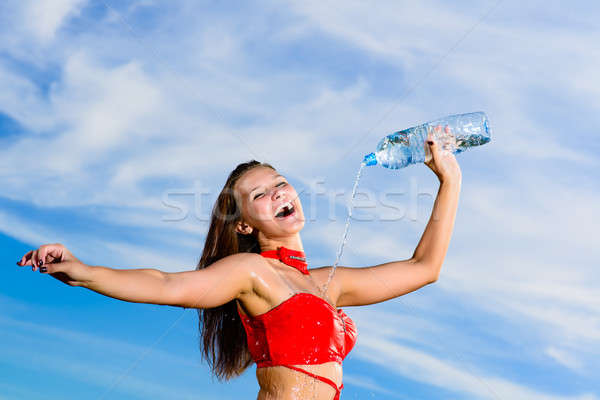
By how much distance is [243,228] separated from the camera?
4293mm

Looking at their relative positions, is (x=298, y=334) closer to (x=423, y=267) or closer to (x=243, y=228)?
(x=243, y=228)

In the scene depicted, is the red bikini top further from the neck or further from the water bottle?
the water bottle

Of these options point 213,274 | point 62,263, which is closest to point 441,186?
point 213,274

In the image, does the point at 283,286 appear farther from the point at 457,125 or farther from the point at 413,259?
the point at 457,125

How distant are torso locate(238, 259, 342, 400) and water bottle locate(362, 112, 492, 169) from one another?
4.60 feet

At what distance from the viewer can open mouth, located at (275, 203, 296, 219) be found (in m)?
4.13

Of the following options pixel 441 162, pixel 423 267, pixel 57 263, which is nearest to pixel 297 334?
pixel 423 267

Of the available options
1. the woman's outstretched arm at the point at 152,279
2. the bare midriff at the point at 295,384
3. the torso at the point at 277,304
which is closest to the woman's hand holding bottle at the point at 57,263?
the woman's outstretched arm at the point at 152,279

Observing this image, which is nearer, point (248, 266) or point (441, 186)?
point (248, 266)

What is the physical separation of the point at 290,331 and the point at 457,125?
228cm

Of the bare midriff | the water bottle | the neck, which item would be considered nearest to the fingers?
the bare midriff

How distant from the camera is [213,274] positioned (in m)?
3.52

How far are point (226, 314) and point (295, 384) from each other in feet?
2.94

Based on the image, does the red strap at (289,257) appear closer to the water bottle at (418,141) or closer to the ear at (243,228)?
the ear at (243,228)
